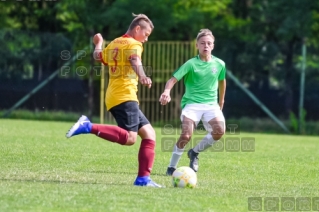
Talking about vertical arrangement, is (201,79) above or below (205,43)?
below

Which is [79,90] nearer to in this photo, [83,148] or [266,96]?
[266,96]

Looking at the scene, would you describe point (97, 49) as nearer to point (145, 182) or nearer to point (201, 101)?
point (145, 182)

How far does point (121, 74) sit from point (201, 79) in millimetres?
1922

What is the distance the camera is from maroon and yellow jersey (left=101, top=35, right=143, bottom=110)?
24.8 ft

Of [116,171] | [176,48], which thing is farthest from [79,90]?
[116,171]

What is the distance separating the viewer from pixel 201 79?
939cm

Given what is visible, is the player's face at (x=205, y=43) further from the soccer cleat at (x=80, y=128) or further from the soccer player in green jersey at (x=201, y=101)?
the soccer cleat at (x=80, y=128)

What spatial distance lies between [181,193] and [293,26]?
1908 centimetres

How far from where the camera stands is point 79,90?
23.1 m

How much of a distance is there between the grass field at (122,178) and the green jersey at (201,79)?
3.11ft

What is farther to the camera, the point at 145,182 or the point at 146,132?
the point at 146,132

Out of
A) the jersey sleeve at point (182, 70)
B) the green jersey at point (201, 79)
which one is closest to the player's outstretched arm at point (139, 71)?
the jersey sleeve at point (182, 70)

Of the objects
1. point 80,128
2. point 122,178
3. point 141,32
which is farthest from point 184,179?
point 141,32

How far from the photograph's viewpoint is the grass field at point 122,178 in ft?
20.4
